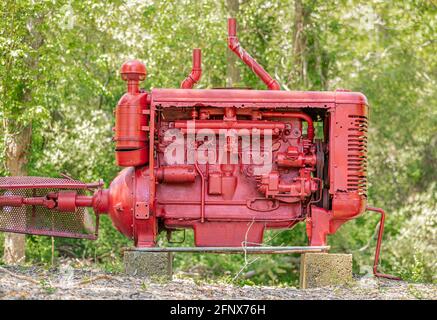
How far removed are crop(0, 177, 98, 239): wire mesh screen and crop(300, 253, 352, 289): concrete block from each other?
2361mm

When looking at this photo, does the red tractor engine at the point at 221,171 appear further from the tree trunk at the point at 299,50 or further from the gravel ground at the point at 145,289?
the tree trunk at the point at 299,50

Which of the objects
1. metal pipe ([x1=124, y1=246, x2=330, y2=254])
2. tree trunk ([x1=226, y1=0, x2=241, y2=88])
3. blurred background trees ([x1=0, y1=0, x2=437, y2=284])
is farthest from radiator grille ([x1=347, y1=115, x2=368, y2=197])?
tree trunk ([x1=226, y1=0, x2=241, y2=88])

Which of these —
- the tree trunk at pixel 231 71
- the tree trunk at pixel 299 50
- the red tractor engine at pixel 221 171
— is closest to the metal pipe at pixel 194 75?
the red tractor engine at pixel 221 171

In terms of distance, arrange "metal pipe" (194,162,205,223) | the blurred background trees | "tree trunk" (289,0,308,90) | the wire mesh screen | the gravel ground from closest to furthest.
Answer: the gravel ground < "metal pipe" (194,162,205,223) < the wire mesh screen < the blurred background trees < "tree trunk" (289,0,308,90)

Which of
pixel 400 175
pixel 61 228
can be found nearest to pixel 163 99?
pixel 61 228

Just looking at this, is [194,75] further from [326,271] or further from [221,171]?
[326,271]

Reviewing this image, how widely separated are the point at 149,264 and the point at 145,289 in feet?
5.34

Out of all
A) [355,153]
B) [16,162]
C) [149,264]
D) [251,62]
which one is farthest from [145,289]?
[16,162]

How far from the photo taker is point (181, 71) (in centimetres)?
2042

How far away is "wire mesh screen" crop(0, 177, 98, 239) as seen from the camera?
11.4 meters

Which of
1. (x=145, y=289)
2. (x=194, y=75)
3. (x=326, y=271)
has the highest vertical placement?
(x=194, y=75)

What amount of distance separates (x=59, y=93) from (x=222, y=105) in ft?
27.2

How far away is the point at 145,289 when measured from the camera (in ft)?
29.5

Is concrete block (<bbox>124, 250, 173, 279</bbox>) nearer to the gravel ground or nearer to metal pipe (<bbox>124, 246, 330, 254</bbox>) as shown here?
metal pipe (<bbox>124, 246, 330, 254</bbox>)
